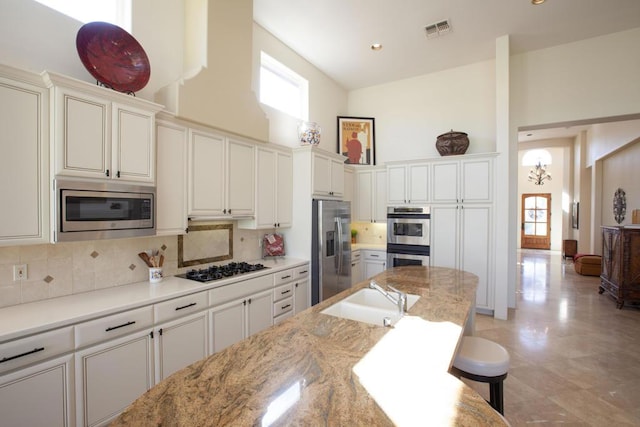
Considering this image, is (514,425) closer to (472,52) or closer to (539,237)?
(472,52)

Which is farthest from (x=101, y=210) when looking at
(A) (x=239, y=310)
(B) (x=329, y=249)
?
(B) (x=329, y=249)

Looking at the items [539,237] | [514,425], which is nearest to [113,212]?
[514,425]

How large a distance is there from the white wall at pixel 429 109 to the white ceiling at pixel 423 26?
0.33 m

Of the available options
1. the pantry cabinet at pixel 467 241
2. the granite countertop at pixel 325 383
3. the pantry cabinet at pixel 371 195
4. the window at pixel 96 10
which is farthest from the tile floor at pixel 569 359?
the window at pixel 96 10

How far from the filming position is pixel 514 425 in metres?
2.10

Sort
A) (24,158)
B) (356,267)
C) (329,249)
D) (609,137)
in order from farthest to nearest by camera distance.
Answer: (609,137), (356,267), (329,249), (24,158)

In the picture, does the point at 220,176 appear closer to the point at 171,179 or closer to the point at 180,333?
the point at 171,179

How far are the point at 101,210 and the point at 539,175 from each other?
12.8 m

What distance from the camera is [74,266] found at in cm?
220

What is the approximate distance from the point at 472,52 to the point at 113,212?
5.00 metres

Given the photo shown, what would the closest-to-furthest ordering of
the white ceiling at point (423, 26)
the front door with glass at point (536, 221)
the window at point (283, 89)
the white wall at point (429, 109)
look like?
the white ceiling at point (423, 26), the window at point (283, 89), the white wall at point (429, 109), the front door with glass at point (536, 221)

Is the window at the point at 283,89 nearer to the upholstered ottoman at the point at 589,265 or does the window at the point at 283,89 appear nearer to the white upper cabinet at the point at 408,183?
the white upper cabinet at the point at 408,183

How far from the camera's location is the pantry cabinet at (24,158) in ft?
5.63

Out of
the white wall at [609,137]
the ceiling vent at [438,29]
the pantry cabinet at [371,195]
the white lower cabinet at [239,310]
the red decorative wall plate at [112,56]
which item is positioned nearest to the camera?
the red decorative wall plate at [112,56]
